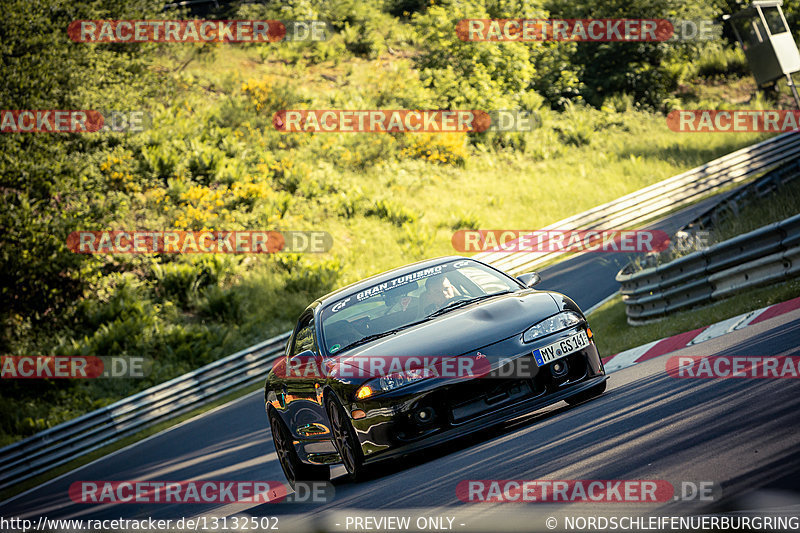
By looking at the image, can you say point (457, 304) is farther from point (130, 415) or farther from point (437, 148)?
point (437, 148)

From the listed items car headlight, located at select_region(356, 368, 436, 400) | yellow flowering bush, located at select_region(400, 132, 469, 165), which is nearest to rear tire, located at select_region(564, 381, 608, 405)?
car headlight, located at select_region(356, 368, 436, 400)

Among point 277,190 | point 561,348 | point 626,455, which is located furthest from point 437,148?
point 626,455

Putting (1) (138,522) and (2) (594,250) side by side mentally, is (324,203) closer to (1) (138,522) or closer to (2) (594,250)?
(2) (594,250)

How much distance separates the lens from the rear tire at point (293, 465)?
7.32 meters

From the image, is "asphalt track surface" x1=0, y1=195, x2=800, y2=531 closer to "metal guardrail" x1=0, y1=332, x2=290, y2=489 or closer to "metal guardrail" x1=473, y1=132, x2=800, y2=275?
"metal guardrail" x1=0, y1=332, x2=290, y2=489

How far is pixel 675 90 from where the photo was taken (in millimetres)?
40156

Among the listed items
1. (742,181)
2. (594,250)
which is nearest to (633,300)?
(594,250)

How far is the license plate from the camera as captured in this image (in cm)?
587

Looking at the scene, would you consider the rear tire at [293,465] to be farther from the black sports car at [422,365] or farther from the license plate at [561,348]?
the license plate at [561,348]

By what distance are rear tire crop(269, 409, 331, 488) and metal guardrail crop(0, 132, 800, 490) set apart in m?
9.15

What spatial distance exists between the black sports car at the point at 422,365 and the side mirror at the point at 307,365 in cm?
1

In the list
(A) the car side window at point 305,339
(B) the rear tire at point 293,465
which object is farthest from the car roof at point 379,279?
(B) the rear tire at point 293,465

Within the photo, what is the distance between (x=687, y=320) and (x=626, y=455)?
595 centimetres

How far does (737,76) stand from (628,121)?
298 inches
